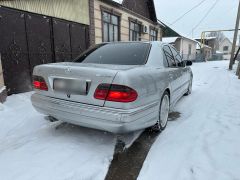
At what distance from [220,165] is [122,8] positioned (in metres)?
9.89

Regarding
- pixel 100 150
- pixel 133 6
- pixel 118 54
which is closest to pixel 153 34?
pixel 133 6

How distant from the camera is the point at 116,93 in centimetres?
235

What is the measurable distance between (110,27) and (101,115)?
841 centimetres

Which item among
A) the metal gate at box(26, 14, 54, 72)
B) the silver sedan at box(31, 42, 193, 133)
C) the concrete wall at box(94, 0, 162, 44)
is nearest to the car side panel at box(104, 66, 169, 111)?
the silver sedan at box(31, 42, 193, 133)

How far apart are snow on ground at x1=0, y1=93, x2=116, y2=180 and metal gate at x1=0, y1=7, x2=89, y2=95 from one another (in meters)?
1.83

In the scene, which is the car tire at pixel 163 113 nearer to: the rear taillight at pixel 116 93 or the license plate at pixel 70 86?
the rear taillight at pixel 116 93

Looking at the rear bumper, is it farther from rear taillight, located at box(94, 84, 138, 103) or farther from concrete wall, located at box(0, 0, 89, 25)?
concrete wall, located at box(0, 0, 89, 25)

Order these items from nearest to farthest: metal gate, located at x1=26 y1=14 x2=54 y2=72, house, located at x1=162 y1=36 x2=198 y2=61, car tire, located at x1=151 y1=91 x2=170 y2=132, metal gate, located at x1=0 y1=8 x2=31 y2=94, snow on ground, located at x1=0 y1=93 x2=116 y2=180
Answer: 1. snow on ground, located at x1=0 y1=93 x2=116 y2=180
2. car tire, located at x1=151 y1=91 x2=170 y2=132
3. metal gate, located at x1=0 y1=8 x2=31 y2=94
4. metal gate, located at x1=26 y1=14 x2=54 y2=72
5. house, located at x1=162 y1=36 x2=198 y2=61

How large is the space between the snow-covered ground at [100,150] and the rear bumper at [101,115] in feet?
1.42

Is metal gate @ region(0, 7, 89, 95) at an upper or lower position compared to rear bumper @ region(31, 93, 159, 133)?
upper

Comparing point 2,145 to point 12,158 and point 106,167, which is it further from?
point 106,167

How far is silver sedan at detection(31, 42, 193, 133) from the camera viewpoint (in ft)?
7.77

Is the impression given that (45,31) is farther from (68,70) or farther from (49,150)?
(49,150)

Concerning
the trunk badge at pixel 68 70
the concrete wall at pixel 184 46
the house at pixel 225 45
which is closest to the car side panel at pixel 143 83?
the trunk badge at pixel 68 70
